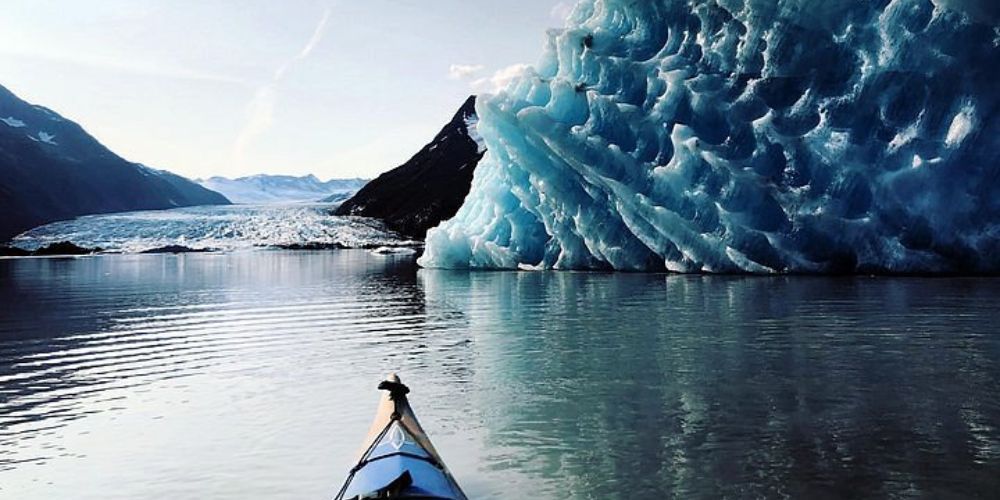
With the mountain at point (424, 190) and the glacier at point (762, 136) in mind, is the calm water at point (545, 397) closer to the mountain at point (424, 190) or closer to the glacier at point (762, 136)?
the glacier at point (762, 136)

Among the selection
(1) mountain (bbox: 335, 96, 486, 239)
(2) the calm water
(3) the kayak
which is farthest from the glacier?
(1) mountain (bbox: 335, 96, 486, 239)

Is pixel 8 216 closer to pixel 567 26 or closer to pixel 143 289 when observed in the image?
pixel 143 289

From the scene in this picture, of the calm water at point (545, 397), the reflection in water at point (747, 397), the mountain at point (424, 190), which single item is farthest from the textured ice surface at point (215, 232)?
the reflection in water at point (747, 397)

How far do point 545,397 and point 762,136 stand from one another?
2388 centimetres

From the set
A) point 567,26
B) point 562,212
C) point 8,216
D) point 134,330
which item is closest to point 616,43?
point 567,26

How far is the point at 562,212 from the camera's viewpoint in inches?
1601

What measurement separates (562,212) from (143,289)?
20534 mm

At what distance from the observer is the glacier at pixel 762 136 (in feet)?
103

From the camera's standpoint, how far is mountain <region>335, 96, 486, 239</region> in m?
141

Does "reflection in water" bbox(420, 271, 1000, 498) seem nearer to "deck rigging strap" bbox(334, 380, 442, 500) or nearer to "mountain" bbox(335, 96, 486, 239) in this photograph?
"deck rigging strap" bbox(334, 380, 442, 500)

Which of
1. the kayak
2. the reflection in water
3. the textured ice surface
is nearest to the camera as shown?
the kayak

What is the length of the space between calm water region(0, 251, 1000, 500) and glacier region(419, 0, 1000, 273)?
200 inches

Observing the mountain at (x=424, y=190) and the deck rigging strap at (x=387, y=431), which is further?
the mountain at (x=424, y=190)

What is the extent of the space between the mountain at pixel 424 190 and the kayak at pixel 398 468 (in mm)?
118194
